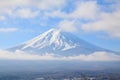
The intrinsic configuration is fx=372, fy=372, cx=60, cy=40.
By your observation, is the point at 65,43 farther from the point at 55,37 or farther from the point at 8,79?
the point at 8,79

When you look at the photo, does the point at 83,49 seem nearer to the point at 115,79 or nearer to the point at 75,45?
the point at 75,45

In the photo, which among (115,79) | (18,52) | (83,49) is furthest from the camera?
(83,49)

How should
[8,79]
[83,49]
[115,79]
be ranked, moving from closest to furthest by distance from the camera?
1. [115,79]
2. [8,79]
3. [83,49]

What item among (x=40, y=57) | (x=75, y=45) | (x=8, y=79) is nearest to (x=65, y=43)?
(x=75, y=45)

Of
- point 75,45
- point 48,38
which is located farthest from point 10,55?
point 75,45

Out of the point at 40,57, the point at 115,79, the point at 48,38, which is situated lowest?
the point at 115,79

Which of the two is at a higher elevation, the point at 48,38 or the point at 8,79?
the point at 48,38

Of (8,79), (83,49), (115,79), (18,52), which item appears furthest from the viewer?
(83,49)

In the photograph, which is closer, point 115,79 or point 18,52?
point 115,79

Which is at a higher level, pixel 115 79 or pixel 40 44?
pixel 40 44
